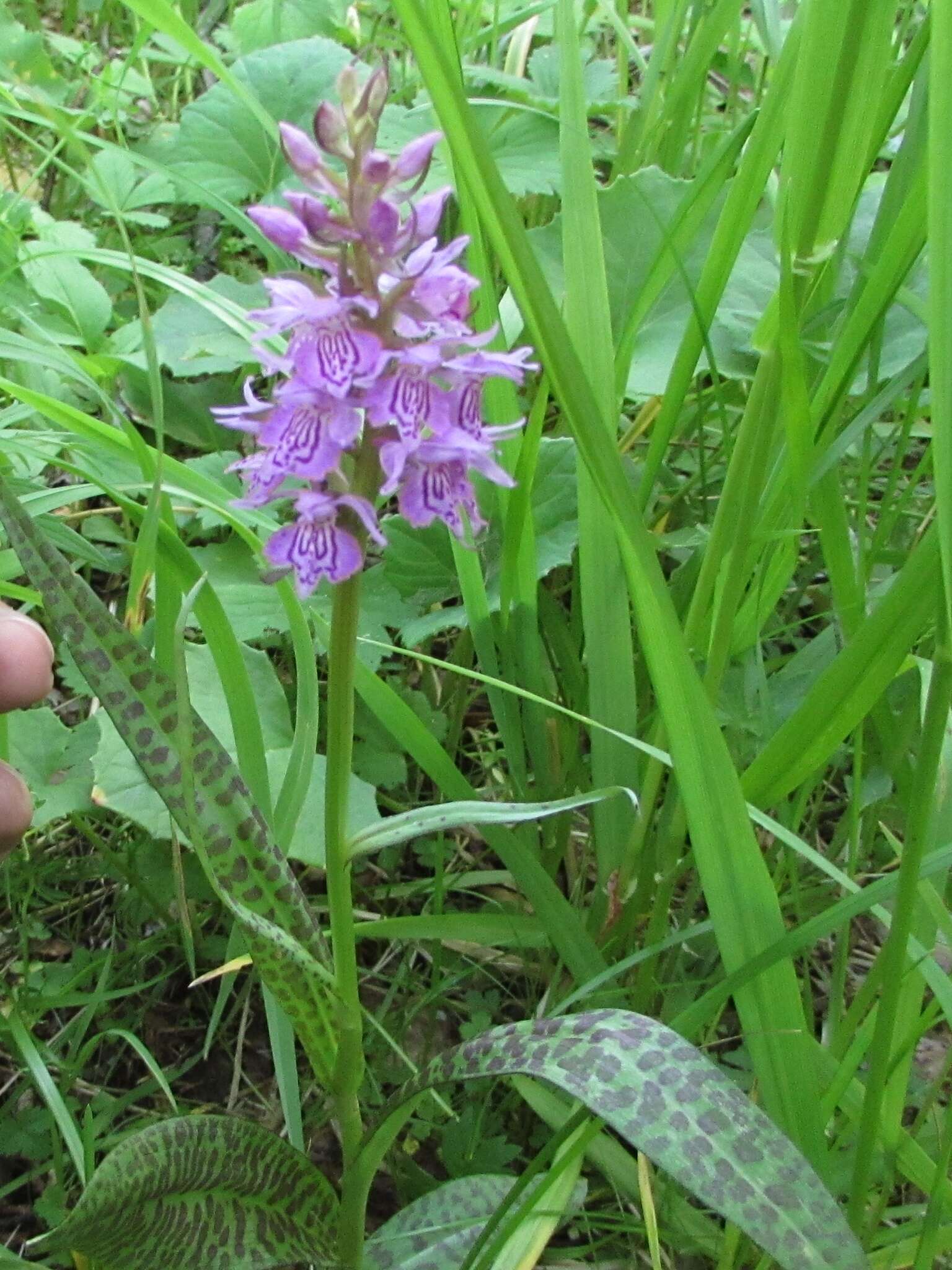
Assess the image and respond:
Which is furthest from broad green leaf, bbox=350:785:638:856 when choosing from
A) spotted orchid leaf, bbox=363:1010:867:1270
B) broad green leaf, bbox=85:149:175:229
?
broad green leaf, bbox=85:149:175:229

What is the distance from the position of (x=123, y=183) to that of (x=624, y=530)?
1364 mm

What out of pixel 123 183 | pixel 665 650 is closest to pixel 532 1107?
pixel 665 650

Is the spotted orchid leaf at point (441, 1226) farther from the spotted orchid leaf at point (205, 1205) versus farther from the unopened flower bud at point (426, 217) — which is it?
the unopened flower bud at point (426, 217)

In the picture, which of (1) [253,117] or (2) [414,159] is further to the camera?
(1) [253,117]

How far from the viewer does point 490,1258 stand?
90 cm

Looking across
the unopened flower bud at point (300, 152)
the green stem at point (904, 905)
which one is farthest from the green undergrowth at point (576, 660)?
the unopened flower bud at point (300, 152)

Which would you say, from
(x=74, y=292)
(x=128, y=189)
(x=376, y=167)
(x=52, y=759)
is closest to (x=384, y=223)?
(x=376, y=167)

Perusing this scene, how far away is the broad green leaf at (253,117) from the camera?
5.86ft

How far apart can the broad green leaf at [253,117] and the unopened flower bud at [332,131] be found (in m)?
1.15

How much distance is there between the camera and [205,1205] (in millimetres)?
957

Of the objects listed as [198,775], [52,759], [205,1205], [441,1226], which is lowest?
[441,1226]

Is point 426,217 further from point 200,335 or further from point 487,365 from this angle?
point 200,335

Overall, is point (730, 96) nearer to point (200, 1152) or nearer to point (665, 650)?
point (665, 650)

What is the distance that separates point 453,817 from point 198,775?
0.23 m
